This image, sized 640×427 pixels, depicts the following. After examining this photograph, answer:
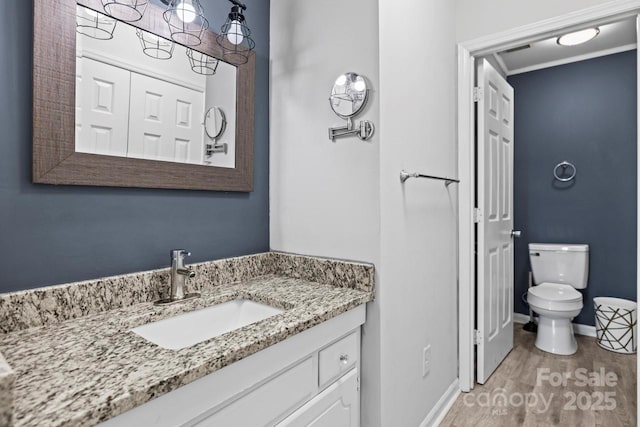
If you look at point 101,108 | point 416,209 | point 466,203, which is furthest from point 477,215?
point 101,108

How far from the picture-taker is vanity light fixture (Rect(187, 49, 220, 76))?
1316mm

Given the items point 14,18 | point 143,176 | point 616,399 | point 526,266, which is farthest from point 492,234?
point 14,18

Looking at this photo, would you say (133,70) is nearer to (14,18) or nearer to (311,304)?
(14,18)

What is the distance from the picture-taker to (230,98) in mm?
1445

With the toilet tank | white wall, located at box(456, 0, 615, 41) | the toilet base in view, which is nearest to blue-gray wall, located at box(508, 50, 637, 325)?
the toilet tank

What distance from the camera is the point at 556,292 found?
280 centimetres

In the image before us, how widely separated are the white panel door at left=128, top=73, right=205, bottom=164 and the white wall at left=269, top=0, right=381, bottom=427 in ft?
1.28

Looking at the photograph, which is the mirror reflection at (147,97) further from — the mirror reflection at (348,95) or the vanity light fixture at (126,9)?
the mirror reflection at (348,95)

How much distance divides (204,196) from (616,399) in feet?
8.18

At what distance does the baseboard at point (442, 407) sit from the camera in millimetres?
1727

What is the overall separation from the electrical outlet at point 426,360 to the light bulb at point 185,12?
1646 millimetres

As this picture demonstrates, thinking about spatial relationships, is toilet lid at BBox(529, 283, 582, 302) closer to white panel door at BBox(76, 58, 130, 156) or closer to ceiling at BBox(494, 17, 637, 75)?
ceiling at BBox(494, 17, 637, 75)

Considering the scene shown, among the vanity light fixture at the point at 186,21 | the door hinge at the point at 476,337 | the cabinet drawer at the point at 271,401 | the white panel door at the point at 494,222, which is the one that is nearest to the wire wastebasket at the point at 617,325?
the white panel door at the point at 494,222

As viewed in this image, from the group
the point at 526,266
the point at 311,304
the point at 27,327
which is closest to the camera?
the point at 27,327
